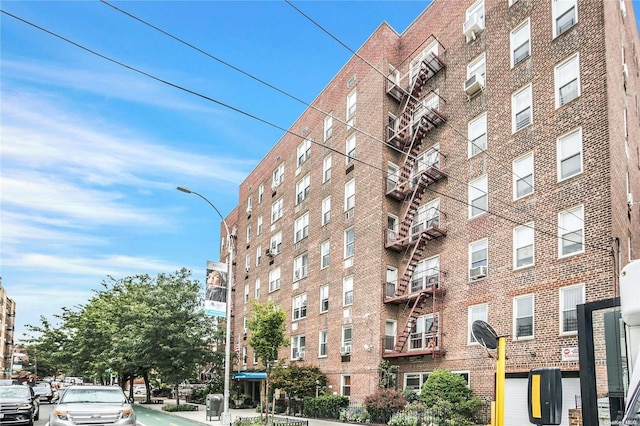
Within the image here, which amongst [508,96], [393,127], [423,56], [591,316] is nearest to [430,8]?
[423,56]

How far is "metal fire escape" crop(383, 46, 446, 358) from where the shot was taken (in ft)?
84.2

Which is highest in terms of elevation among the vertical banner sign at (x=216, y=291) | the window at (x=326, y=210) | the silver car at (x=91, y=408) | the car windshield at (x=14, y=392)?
the window at (x=326, y=210)

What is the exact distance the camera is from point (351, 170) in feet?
106

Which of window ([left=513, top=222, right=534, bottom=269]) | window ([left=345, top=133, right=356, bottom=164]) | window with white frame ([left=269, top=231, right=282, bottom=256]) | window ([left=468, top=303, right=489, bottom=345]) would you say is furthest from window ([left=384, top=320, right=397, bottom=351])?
window with white frame ([left=269, top=231, right=282, bottom=256])

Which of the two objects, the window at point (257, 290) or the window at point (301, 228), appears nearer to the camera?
the window at point (301, 228)

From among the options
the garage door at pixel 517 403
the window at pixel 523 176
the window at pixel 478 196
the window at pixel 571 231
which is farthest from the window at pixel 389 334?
the window at pixel 571 231

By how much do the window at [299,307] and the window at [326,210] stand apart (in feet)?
16.5

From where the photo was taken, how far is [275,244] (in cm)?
4247

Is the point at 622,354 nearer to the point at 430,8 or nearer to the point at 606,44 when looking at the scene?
the point at 606,44

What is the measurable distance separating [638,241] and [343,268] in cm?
1456

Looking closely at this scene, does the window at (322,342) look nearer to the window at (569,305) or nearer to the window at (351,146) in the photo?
the window at (351,146)

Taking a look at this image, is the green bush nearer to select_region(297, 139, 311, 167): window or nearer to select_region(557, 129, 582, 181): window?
select_region(557, 129, 582, 181): window

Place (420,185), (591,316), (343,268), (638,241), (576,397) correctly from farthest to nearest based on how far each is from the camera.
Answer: (343,268), (420,185), (638,241), (576,397), (591,316)

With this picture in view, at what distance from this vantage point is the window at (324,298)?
33031 mm
